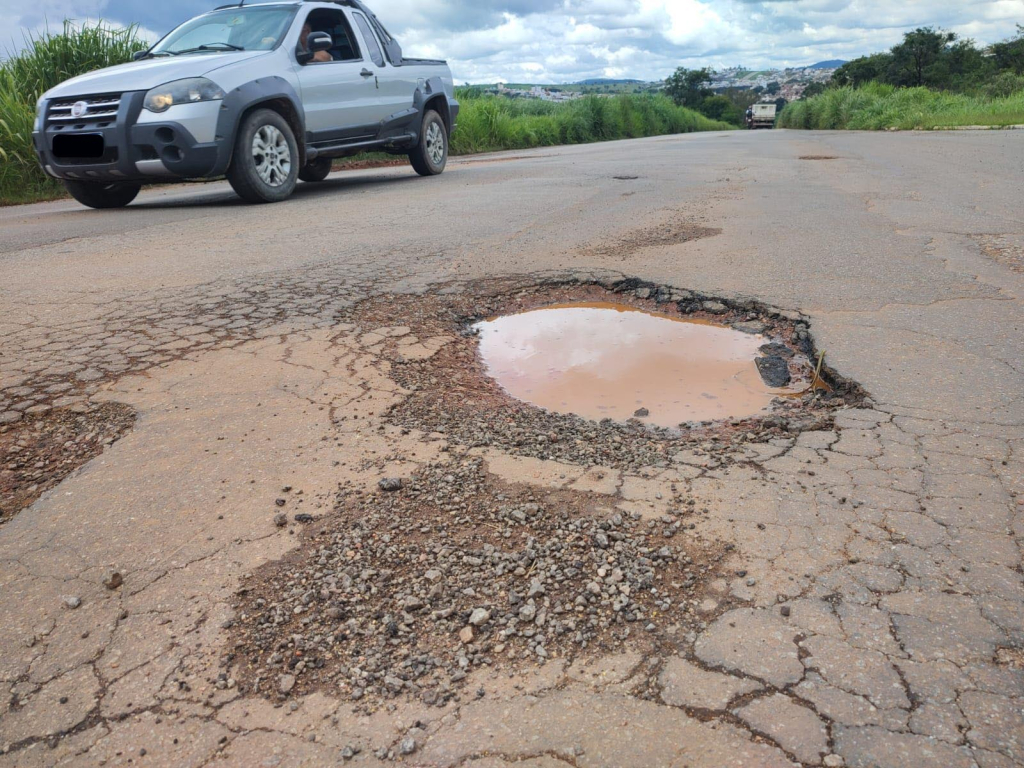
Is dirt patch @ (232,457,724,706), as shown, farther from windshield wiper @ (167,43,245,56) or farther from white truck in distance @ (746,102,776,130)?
white truck in distance @ (746,102,776,130)

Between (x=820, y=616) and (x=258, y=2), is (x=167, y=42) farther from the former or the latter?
(x=820, y=616)

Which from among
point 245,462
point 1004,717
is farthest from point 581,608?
point 245,462

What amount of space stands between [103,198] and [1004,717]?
30.2ft

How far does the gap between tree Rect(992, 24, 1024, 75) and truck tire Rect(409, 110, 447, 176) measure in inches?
1561

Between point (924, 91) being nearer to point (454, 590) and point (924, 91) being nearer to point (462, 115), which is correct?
point (462, 115)

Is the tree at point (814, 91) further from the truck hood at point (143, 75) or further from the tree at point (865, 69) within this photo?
the truck hood at point (143, 75)

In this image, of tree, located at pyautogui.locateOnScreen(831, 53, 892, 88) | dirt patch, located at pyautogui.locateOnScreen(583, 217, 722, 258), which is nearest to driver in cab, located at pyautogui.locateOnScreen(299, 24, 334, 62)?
dirt patch, located at pyautogui.locateOnScreen(583, 217, 722, 258)

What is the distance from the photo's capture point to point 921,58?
4838 centimetres

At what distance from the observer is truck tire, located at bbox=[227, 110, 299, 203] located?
24.8 feet

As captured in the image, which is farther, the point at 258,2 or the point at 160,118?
the point at 258,2

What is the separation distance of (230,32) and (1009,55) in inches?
1893

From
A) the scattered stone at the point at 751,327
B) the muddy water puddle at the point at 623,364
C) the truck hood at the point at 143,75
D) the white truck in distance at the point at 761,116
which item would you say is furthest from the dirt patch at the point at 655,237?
the white truck in distance at the point at 761,116

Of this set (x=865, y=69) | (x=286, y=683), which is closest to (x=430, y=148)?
(x=286, y=683)

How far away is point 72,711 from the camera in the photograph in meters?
1.63
